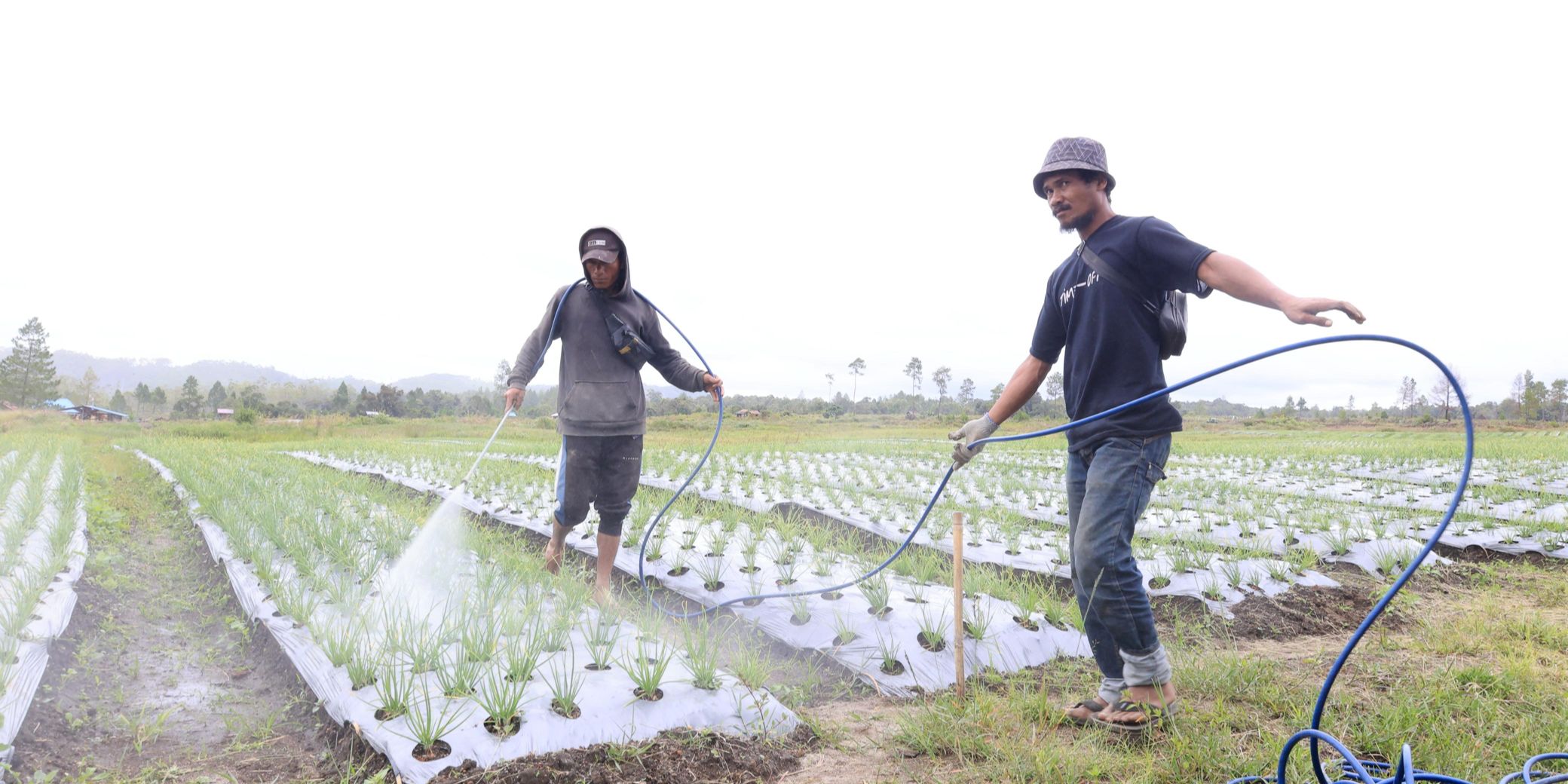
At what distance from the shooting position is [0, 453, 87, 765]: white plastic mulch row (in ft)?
6.80

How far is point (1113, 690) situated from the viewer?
2.14 m

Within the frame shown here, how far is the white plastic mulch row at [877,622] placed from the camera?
8.71 ft

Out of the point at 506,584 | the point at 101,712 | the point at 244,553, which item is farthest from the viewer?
the point at 244,553

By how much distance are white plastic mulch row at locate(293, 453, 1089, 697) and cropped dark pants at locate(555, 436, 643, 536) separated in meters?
0.58

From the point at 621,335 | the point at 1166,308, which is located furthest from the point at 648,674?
the point at 1166,308

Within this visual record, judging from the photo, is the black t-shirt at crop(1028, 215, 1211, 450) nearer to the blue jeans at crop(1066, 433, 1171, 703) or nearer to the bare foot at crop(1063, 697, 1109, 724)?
the blue jeans at crop(1066, 433, 1171, 703)

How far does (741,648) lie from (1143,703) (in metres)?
1.19

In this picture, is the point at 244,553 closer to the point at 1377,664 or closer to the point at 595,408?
the point at 595,408

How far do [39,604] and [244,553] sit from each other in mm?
790

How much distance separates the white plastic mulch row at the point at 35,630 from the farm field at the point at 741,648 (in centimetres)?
3

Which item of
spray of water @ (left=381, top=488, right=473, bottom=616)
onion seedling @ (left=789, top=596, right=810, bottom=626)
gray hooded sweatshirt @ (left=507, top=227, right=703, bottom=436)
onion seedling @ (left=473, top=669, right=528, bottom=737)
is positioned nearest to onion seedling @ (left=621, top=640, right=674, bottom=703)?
onion seedling @ (left=473, top=669, right=528, bottom=737)

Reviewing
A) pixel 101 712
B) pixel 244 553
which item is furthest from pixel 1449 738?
pixel 244 553

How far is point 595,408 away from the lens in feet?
10.4

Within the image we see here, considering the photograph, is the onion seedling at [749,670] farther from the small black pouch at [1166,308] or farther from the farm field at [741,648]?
the small black pouch at [1166,308]
